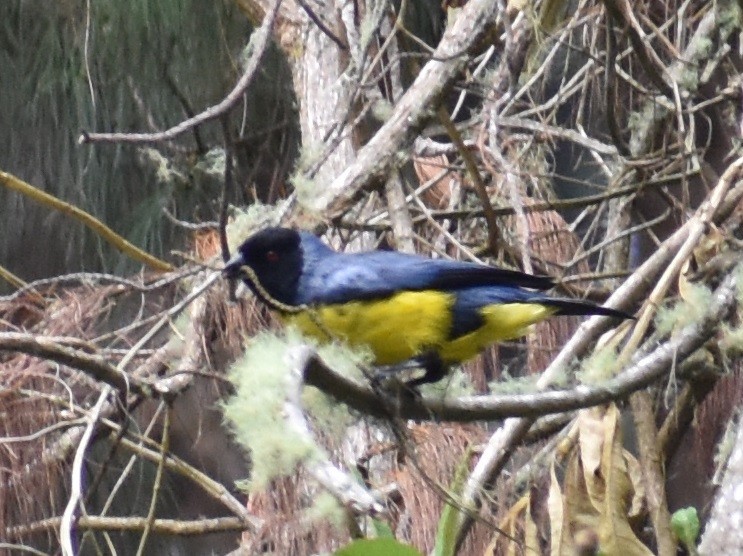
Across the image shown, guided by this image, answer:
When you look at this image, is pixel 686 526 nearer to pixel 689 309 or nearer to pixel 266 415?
pixel 689 309

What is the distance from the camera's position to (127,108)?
8.79ft

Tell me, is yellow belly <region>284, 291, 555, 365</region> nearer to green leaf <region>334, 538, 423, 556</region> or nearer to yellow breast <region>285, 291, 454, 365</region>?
yellow breast <region>285, 291, 454, 365</region>

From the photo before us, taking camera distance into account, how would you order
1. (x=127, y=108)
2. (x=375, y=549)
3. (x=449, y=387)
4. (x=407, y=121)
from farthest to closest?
(x=127, y=108), (x=407, y=121), (x=449, y=387), (x=375, y=549)

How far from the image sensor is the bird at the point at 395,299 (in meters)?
1.38

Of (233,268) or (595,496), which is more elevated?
(233,268)

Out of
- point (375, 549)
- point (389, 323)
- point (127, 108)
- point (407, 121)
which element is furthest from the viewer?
point (127, 108)

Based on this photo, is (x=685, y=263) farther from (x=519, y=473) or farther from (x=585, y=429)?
(x=519, y=473)

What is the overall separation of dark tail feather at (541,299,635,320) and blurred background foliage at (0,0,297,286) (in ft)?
3.99

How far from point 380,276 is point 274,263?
0.13 m

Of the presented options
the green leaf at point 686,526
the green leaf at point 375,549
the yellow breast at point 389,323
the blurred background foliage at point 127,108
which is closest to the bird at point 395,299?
the yellow breast at point 389,323

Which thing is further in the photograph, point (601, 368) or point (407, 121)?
point (407, 121)

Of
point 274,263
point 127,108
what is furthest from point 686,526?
point 127,108

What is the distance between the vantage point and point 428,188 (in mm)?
2268

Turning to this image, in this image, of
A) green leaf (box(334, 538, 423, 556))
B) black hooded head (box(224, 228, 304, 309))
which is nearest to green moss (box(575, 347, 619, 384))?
black hooded head (box(224, 228, 304, 309))
